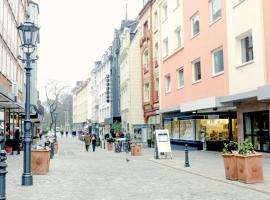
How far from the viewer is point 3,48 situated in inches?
1160

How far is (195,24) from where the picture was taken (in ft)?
96.1

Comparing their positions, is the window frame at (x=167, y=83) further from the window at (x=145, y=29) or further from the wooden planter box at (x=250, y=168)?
the wooden planter box at (x=250, y=168)

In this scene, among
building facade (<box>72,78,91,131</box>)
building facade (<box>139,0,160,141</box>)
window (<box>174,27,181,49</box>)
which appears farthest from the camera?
building facade (<box>72,78,91,131</box>)

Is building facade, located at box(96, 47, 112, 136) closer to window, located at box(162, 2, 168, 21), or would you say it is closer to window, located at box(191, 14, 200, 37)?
window, located at box(162, 2, 168, 21)

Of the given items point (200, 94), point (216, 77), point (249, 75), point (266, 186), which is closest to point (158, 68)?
point (200, 94)

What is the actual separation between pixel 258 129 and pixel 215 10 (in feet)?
25.2

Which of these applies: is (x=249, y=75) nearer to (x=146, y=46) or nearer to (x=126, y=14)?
(x=146, y=46)

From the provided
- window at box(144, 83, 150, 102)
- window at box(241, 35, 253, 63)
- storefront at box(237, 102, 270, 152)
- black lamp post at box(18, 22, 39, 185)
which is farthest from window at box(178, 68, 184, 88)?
black lamp post at box(18, 22, 39, 185)

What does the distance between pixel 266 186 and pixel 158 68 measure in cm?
2670

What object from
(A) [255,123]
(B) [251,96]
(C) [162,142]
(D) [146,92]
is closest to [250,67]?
(B) [251,96]

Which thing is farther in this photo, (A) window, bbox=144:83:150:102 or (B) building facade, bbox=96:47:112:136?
(B) building facade, bbox=96:47:112:136

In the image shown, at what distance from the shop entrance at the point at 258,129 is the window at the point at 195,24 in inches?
310

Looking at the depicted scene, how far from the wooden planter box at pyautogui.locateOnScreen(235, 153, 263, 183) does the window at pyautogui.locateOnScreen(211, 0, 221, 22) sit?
46.0 ft

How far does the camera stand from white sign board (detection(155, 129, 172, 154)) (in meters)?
23.9
